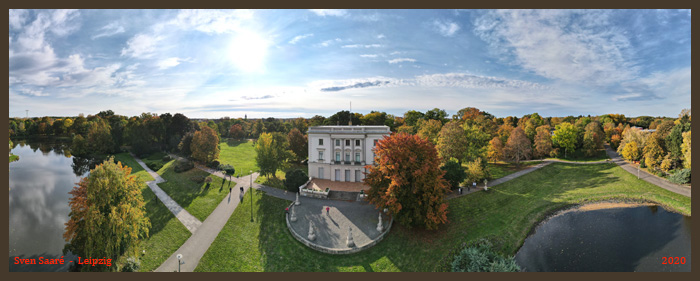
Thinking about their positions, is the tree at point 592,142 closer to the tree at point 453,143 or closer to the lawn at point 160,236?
the tree at point 453,143

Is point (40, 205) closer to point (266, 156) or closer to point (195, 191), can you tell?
point (195, 191)

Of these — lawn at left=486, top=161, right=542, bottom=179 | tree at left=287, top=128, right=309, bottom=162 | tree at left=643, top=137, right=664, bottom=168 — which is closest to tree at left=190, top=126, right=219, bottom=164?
tree at left=287, top=128, right=309, bottom=162

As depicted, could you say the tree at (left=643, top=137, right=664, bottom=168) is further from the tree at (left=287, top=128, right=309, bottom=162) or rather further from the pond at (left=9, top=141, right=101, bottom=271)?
the pond at (left=9, top=141, right=101, bottom=271)

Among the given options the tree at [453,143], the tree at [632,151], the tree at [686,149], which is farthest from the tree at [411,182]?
the tree at [632,151]

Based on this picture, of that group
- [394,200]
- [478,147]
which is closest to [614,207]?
[478,147]

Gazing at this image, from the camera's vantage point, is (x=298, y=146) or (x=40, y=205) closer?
(x=40, y=205)

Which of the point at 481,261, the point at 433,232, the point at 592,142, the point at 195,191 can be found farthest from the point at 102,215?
the point at 592,142
